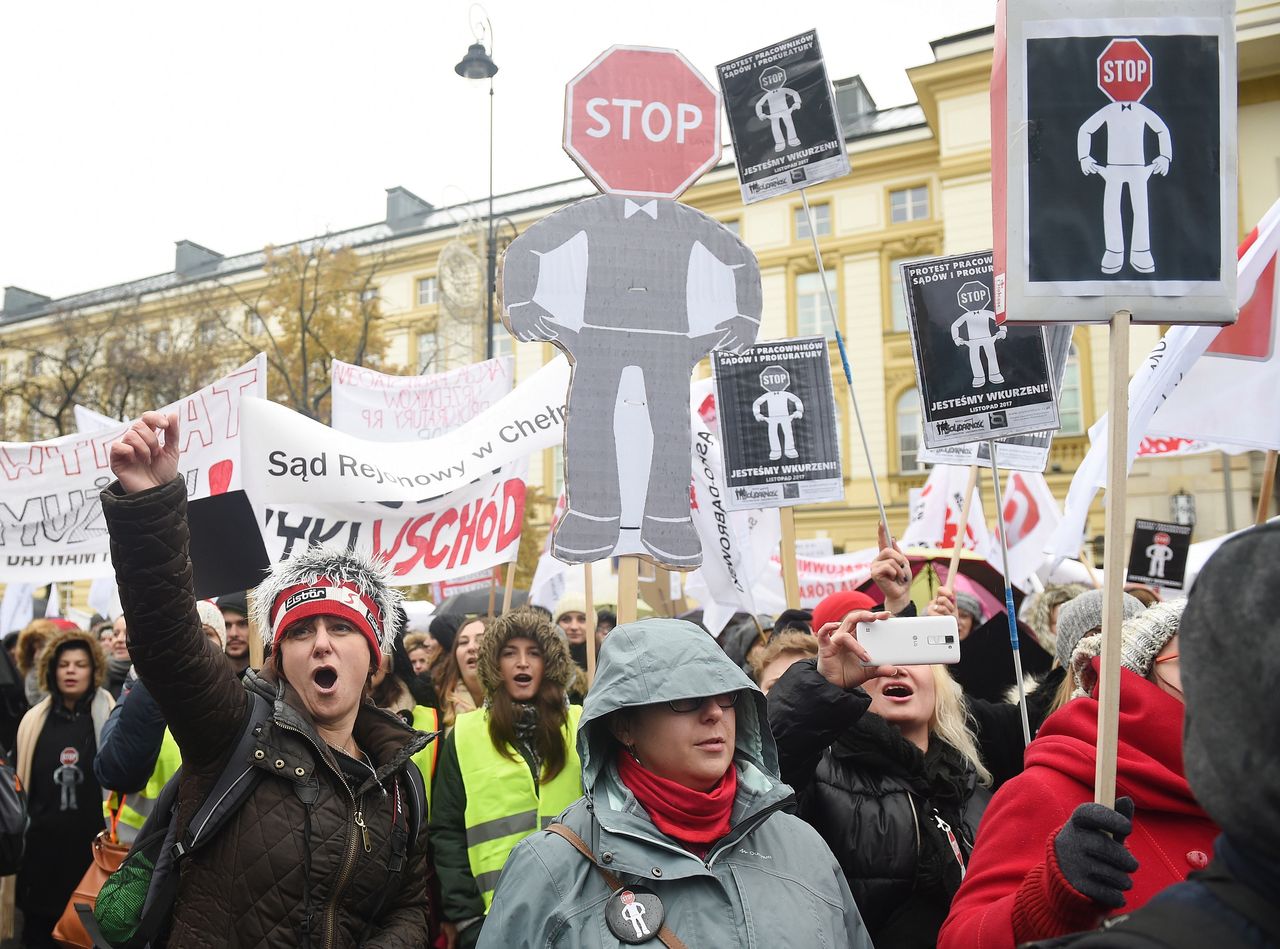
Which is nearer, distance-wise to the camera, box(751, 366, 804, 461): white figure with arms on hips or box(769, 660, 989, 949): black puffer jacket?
box(769, 660, 989, 949): black puffer jacket

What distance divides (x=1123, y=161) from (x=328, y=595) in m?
2.23

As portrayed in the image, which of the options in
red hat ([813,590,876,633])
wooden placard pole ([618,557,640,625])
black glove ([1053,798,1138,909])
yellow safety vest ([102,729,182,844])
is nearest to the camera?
black glove ([1053,798,1138,909])

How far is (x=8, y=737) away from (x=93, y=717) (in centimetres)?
108

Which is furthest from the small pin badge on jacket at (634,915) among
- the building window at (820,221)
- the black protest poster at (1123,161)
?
the building window at (820,221)

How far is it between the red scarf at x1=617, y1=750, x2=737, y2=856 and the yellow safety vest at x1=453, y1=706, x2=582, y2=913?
138cm

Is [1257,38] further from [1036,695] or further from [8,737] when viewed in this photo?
[8,737]

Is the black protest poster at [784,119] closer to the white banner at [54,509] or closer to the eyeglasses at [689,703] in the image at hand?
the eyeglasses at [689,703]

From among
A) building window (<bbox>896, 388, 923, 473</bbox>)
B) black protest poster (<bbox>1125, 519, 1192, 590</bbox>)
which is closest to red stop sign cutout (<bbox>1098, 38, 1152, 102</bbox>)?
black protest poster (<bbox>1125, 519, 1192, 590</bbox>)

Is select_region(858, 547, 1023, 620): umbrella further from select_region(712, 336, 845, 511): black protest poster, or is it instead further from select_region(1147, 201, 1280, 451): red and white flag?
select_region(1147, 201, 1280, 451): red and white flag

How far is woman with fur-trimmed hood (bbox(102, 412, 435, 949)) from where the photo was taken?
8.46 ft

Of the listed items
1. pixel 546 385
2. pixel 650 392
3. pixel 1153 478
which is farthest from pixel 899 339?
pixel 650 392

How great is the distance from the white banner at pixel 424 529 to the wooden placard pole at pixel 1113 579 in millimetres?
3563

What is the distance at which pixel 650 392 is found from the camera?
4168 mm

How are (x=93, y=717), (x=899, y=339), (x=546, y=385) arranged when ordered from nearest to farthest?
(x=93, y=717)
(x=546, y=385)
(x=899, y=339)
